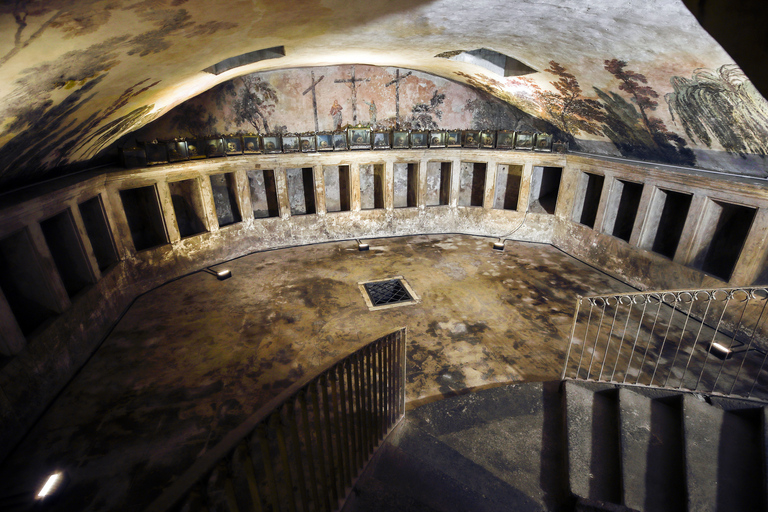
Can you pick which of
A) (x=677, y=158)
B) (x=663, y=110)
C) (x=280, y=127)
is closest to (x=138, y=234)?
(x=280, y=127)

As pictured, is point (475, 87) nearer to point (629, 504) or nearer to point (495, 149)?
point (495, 149)

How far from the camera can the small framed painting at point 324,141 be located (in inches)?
420

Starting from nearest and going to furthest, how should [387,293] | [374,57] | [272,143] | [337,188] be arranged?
1. [387,293]
2. [374,57]
3. [272,143]
4. [337,188]

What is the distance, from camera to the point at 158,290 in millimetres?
8758

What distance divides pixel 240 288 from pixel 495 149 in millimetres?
8356

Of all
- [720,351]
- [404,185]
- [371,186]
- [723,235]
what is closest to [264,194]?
[371,186]

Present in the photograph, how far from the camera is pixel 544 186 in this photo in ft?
44.3

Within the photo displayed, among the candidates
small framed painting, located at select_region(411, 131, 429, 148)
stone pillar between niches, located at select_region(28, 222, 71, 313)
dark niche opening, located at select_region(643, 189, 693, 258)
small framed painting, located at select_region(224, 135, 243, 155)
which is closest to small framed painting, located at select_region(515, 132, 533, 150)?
small framed painting, located at select_region(411, 131, 429, 148)

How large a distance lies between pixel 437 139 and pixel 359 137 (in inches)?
95.2

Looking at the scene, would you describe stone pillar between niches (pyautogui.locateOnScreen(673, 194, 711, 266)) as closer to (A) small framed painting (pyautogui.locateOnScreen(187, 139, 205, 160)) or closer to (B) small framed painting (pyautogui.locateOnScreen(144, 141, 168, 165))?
(A) small framed painting (pyautogui.locateOnScreen(187, 139, 205, 160))

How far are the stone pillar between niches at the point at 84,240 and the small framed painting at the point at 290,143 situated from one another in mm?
5129

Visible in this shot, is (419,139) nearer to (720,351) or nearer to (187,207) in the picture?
(187,207)

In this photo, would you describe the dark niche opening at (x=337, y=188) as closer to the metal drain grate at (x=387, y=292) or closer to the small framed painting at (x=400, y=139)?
the small framed painting at (x=400, y=139)

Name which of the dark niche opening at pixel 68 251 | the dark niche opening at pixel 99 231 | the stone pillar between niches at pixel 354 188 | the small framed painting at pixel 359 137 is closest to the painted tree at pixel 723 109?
the small framed painting at pixel 359 137
